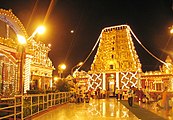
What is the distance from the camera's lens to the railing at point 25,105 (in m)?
7.61

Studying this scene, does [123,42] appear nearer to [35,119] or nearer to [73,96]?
[73,96]

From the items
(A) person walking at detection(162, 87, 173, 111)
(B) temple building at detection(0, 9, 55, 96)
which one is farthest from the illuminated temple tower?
(A) person walking at detection(162, 87, 173, 111)

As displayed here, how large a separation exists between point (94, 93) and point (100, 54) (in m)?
7.51

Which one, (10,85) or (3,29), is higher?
(3,29)

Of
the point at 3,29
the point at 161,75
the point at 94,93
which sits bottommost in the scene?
the point at 94,93

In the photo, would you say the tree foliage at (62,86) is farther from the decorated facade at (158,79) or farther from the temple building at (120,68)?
the decorated facade at (158,79)

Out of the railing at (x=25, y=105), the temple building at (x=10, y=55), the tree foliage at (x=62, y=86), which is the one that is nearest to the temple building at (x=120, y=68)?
the tree foliage at (x=62, y=86)

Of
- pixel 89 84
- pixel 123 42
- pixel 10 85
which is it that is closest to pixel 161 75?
pixel 123 42

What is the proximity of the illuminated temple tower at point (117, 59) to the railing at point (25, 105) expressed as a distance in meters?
17.6

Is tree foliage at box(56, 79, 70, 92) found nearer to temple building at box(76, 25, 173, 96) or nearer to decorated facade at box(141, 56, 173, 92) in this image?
temple building at box(76, 25, 173, 96)

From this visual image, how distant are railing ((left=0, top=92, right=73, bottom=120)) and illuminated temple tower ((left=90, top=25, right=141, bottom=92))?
1762 centimetres

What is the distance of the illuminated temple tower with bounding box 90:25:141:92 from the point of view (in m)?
31.5

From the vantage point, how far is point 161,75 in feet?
108

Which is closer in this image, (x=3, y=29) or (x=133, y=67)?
(x=3, y=29)
